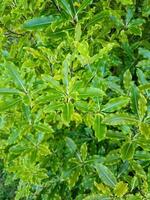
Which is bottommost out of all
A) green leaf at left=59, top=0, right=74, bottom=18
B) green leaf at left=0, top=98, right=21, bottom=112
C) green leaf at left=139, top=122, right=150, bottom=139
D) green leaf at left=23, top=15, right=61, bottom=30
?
green leaf at left=139, top=122, right=150, bottom=139

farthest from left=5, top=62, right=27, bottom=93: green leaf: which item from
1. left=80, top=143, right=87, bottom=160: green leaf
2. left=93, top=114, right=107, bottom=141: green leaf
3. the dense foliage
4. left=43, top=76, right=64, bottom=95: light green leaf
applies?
left=80, top=143, right=87, bottom=160: green leaf

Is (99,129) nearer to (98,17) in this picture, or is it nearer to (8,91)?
(8,91)

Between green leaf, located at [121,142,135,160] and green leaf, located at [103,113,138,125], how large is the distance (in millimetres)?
133

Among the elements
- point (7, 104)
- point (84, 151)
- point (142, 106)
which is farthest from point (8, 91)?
point (84, 151)

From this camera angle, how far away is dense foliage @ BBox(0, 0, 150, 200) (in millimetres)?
1604

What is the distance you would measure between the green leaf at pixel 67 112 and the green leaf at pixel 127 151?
1.09ft

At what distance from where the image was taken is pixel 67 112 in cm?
148

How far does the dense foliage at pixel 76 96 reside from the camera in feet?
5.26

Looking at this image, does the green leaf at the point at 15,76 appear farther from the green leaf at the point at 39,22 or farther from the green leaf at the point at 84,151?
the green leaf at the point at 84,151

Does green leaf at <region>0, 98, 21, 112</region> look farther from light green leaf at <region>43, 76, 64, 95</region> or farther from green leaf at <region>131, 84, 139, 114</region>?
green leaf at <region>131, 84, 139, 114</region>

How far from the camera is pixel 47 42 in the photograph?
2123 millimetres

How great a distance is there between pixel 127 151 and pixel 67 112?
14.3 inches

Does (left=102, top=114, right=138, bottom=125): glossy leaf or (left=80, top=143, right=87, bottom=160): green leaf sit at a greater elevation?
(left=102, top=114, right=138, bottom=125): glossy leaf

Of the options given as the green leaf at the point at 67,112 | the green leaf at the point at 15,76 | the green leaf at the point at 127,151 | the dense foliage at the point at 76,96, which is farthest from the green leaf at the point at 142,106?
the green leaf at the point at 15,76
